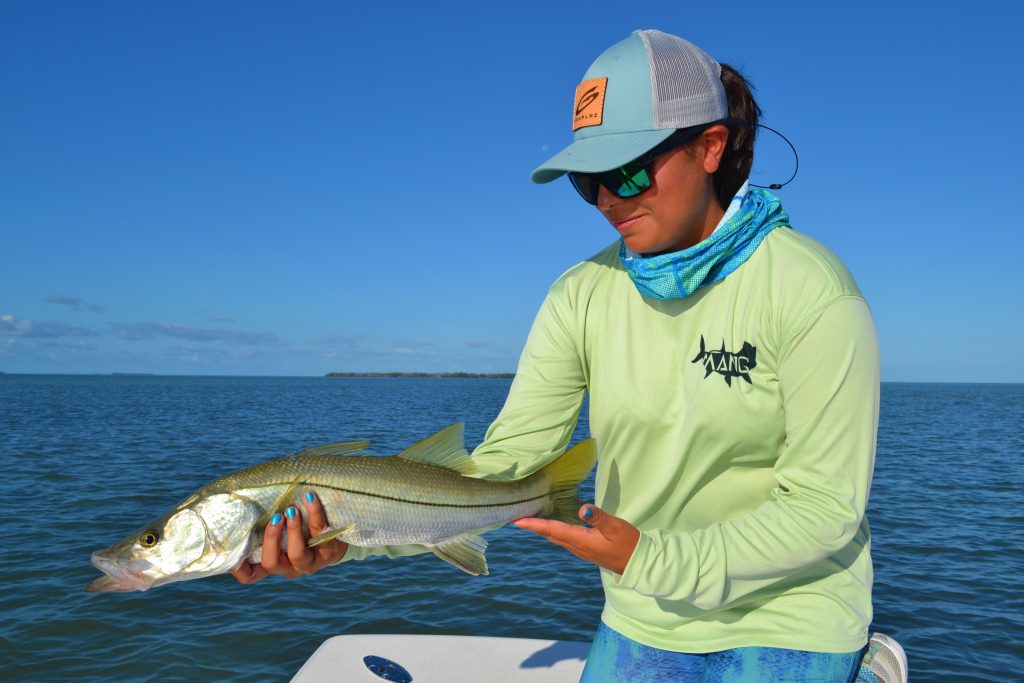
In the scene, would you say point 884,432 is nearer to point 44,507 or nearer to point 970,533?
point 970,533

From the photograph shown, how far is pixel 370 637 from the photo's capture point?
586cm

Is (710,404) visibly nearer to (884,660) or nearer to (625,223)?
(625,223)

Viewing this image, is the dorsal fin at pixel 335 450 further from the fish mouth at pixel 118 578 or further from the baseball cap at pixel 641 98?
the baseball cap at pixel 641 98

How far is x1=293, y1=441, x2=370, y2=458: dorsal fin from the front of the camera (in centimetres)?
333

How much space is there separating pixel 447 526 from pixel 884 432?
43.0m

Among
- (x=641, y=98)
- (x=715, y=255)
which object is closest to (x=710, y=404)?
(x=715, y=255)

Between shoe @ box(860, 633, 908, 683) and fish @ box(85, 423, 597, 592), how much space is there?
1.38 meters

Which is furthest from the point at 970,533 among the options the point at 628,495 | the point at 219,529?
the point at 219,529

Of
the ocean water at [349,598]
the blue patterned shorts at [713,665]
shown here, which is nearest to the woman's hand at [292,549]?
the blue patterned shorts at [713,665]

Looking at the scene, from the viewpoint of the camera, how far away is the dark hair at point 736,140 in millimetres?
2914

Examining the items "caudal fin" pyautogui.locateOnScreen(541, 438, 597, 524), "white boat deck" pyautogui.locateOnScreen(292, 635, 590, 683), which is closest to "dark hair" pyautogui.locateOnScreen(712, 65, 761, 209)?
"caudal fin" pyautogui.locateOnScreen(541, 438, 597, 524)

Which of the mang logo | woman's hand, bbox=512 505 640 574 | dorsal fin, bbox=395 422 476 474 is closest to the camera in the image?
woman's hand, bbox=512 505 640 574

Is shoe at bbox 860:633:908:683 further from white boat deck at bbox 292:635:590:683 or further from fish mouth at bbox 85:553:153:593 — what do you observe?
fish mouth at bbox 85:553:153:593

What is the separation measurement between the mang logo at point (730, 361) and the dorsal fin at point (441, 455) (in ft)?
4.00
